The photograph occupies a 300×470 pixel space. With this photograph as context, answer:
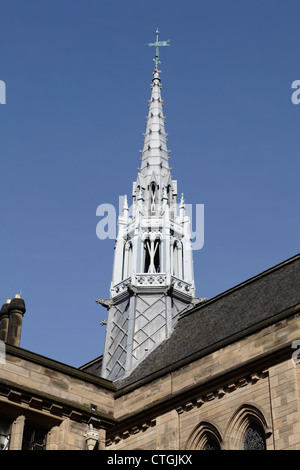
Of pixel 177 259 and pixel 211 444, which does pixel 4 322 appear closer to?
pixel 211 444

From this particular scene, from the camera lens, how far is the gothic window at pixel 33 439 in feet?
84.5

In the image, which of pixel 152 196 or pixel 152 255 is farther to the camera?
pixel 152 196

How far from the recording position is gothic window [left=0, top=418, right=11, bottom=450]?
2494 cm

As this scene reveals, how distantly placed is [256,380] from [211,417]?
186cm

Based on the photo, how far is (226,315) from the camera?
3347cm

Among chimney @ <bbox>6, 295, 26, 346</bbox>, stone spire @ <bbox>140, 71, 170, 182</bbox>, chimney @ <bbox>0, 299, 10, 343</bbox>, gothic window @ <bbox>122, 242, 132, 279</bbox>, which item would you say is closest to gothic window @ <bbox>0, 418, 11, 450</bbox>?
chimney @ <bbox>6, 295, 26, 346</bbox>

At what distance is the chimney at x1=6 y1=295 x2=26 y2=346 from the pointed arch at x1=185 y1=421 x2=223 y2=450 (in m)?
6.21

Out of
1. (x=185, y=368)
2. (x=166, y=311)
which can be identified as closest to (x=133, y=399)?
(x=185, y=368)

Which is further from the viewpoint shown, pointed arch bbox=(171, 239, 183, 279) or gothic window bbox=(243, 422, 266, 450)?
pointed arch bbox=(171, 239, 183, 279)

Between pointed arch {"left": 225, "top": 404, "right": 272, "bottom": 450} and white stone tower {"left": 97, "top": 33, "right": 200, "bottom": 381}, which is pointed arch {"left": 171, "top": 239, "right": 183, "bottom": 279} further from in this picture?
pointed arch {"left": 225, "top": 404, "right": 272, "bottom": 450}

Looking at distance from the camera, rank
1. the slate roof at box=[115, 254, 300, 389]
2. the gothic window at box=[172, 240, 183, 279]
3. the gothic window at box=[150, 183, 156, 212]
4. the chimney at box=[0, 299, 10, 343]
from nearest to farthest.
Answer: the chimney at box=[0, 299, 10, 343] → the slate roof at box=[115, 254, 300, 389] → the gothic window at box=[172, 240, 183, 279] → the gothic window at box=[150, 183, 156, 212]

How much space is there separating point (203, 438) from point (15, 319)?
276 inches

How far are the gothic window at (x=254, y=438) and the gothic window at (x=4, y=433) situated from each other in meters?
6.60

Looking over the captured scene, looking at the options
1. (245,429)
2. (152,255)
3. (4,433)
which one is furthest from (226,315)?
(4,433)
